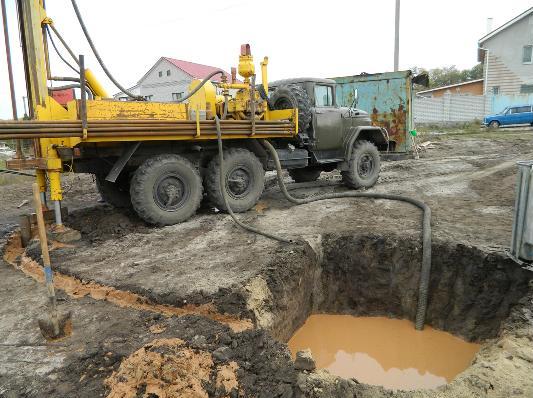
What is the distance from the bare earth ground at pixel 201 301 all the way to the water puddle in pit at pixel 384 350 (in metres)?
0.54

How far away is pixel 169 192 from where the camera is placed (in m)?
6.54

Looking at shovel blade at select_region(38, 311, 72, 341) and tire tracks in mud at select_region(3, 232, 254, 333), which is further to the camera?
tire tracks in mud at select_region(3, 232, 254, 333)

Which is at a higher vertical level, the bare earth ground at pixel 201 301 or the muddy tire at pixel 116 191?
the muddy tire at pixel 116 191

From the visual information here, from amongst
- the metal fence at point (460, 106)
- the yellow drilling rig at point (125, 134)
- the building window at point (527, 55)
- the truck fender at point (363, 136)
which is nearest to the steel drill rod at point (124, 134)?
the yellow drilling rig at point (125, 134)

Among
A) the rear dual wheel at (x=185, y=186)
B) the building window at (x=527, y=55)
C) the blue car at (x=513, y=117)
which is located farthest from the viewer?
the building window at (x=527, y=55)

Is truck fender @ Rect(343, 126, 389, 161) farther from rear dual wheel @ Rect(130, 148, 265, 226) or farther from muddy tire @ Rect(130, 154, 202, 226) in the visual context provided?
muddy tire @ Rect(130, 154, 202, 226)

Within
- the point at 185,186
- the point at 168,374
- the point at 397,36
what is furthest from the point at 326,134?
the point at 397,36

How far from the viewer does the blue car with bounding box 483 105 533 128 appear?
22.7 m

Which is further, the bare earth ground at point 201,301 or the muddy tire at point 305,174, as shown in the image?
the muddy tire at point 305,174

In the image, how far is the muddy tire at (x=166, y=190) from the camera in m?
6.29

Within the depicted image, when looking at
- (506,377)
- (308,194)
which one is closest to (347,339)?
(506,377)

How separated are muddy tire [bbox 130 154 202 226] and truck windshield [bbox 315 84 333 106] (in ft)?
10.8

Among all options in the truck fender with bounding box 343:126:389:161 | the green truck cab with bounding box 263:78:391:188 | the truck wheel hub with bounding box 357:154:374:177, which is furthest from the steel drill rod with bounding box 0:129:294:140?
the truck wheel hub with bounding box 357:154:374:177

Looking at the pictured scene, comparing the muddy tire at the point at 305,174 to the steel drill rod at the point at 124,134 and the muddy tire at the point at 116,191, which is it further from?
the muddy tire at the point at 116,191
